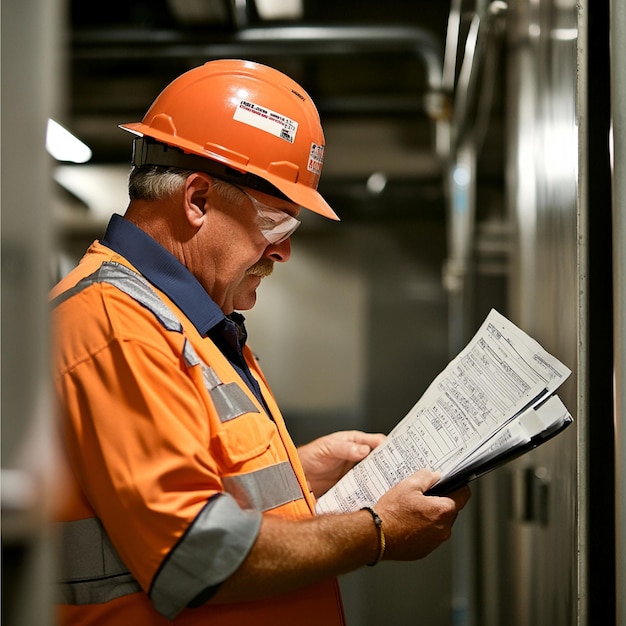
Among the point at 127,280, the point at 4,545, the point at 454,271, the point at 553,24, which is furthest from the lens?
the point at 454,271

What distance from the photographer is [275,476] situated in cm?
117

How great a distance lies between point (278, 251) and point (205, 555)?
22.4 inches

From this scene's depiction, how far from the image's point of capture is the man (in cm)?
98

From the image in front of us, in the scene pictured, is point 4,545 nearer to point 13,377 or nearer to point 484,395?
point 13,377

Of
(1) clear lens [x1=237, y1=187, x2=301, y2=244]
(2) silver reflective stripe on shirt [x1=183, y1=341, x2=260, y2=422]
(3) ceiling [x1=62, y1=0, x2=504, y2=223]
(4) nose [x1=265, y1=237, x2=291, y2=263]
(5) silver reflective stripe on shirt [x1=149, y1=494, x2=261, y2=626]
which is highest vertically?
(3) ceiling [x1=62, y1=0, x2=504, y2=223]

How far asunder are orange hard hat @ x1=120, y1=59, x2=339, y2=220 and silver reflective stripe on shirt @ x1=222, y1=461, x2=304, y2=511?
436mm

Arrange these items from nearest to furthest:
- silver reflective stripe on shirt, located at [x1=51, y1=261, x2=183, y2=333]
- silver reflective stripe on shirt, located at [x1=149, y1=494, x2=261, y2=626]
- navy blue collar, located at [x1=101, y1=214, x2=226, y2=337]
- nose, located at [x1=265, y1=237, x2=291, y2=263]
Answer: silver reflective stripe on shirt, located at [x1=149, y1=494, x2=261, y2=626], silver reflective stripe on shirt, located at [x1=51, y1=261, x2=183, y2=333], navy blue collar, located at [x1=101, y1=214, x2=226, y2=337], nose, located at [x1=265, y1=237, x2=291, y2=263]

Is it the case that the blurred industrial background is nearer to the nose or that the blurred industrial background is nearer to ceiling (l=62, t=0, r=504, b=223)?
ceiling (l=62, t=0, r=504, b=223)

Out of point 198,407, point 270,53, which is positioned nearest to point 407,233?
point 270,53

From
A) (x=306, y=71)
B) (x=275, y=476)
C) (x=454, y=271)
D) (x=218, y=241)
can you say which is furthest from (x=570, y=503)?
(x=306, y=71)

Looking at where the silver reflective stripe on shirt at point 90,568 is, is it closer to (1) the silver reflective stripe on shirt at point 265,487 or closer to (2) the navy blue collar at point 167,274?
(1) the silver reflective stripe on shirt at point 265,487

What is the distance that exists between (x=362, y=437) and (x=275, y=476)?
0.38 metres

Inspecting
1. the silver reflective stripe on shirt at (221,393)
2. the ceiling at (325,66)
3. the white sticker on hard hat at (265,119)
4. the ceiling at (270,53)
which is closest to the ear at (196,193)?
the white sticker on hard hat at (265,119)

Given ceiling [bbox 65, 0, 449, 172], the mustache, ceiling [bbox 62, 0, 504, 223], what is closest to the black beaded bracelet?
the mustache
